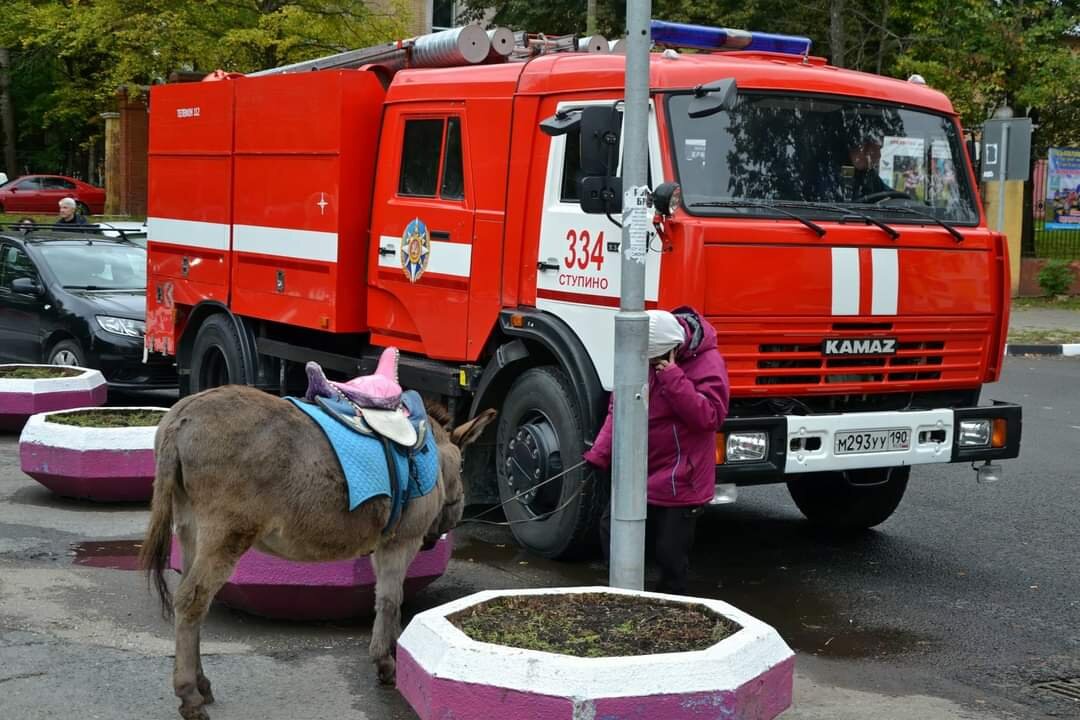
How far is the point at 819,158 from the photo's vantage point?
782 cm

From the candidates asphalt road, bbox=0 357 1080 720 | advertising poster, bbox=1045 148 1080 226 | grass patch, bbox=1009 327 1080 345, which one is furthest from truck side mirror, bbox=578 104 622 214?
advertising poster, bbox=1045 148 1080 226

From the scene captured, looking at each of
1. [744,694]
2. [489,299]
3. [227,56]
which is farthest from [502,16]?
[744,694]

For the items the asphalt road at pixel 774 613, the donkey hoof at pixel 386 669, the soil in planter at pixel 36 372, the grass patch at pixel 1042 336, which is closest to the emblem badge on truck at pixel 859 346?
the asphalt road at pixel 774 613

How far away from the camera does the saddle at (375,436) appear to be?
5527mm

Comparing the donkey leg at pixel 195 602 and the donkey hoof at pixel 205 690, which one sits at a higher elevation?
the donkey leg at pixel 195 602

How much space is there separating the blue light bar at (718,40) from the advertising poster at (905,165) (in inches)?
58.4

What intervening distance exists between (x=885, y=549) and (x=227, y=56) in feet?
69.9

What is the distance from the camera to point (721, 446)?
23.4ft

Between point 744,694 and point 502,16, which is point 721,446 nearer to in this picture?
point 744,694

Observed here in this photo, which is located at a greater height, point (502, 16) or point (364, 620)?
point (502, 16)

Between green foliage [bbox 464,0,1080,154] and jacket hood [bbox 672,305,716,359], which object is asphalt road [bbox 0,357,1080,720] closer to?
jacket hood [bbox 672,305,716,359]

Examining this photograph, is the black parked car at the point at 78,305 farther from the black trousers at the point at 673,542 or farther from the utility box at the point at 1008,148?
the utility box at the point at 1008,148

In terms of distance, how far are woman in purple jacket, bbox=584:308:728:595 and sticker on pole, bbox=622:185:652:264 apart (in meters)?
0.48

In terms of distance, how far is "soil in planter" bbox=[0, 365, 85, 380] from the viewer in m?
11.9
